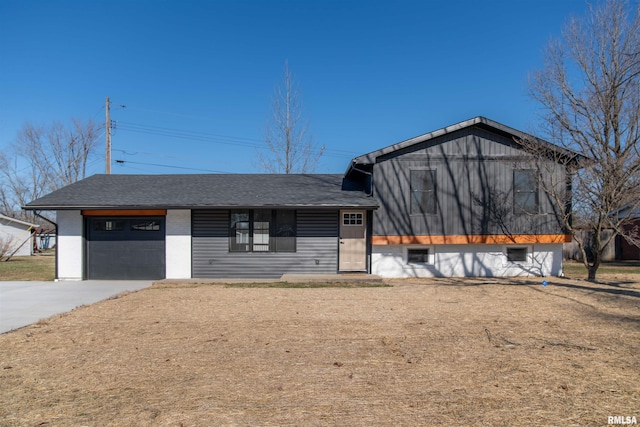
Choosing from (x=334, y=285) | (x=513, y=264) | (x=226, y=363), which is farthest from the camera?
(x=513, y=264)

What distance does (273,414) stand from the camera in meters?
3.58

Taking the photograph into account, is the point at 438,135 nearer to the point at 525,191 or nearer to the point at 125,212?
the point at 525,191

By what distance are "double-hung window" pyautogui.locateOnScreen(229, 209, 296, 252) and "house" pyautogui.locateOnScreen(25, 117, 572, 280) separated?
0.03 meters

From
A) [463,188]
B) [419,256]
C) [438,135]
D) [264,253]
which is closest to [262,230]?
[264,253]

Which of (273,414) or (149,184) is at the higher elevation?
(149,184)

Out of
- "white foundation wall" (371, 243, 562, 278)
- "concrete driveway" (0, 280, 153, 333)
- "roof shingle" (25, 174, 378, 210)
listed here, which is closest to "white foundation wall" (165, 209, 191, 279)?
"roof shingle" (25, 174, 378, 210)

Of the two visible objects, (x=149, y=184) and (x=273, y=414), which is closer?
(x=273, y=414)

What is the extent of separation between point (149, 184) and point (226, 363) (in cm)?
1231

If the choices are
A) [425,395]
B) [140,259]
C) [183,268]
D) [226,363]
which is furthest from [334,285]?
[425,395]

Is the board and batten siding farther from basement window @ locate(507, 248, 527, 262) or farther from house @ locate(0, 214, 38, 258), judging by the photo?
house @ locate(0, 214, 38, 258)

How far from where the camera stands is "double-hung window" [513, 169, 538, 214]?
13.9m

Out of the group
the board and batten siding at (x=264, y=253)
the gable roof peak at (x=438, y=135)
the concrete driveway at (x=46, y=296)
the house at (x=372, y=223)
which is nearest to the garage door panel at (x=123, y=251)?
the house at (x=372, y=223)

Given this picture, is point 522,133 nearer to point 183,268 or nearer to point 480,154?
point 480,154

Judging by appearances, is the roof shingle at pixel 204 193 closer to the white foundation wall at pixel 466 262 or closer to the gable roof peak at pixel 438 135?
the gable roof peak at pixel 438 135
